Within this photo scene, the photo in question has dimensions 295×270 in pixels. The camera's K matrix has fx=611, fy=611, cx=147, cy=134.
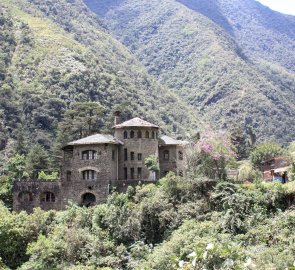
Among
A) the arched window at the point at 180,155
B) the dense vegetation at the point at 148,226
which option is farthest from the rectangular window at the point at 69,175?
the arched window at the point at 180,155

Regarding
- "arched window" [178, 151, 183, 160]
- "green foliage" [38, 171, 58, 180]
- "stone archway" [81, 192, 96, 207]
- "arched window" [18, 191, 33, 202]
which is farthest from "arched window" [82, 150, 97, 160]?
"arched window" [178, 151, 183, 160]

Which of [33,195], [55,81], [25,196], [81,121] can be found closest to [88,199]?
[33,195]

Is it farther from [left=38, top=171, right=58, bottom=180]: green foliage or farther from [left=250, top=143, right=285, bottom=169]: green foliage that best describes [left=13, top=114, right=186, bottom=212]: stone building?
[left=250, top=143, right=285, bottom=169]: green foliage

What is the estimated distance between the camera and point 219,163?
5503 cm

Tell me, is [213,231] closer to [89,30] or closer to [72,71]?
[72,71]

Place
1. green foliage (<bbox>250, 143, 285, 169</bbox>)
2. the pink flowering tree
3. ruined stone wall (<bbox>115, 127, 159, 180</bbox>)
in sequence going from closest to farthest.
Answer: the pink flowering tree, ruined stone wall (<bbox>115, 127, 159, 180</bbox>), green foliage (<bbox>250, 143, 285, 169</bbox>)

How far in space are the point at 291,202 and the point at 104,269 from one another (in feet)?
49.8

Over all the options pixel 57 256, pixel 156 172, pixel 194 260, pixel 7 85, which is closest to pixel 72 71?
pixel 7 85

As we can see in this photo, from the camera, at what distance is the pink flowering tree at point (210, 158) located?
179 feet

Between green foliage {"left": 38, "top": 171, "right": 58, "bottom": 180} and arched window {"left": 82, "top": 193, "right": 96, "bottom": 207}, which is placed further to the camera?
green foliage {"left": 38, "top": 171, "right": 58, "bottom": 180}

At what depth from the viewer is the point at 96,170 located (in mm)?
55938

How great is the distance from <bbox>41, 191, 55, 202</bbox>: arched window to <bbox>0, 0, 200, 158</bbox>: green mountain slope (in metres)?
40.3

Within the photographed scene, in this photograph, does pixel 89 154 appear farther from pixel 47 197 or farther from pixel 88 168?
pixel 47 197

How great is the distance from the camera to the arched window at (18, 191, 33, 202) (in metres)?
57.7
